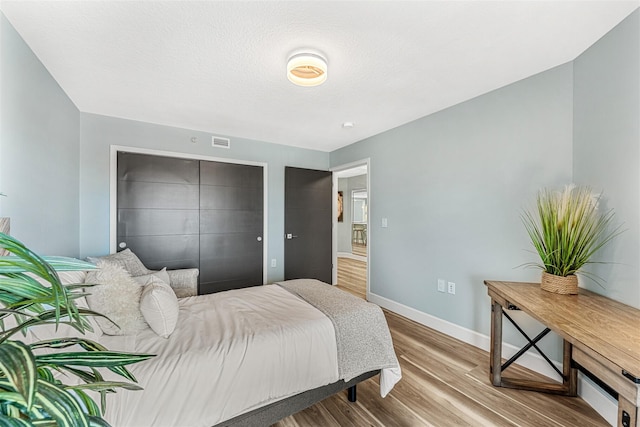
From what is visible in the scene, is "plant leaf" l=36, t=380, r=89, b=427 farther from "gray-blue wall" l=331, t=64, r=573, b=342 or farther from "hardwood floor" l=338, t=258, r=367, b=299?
"hardwood floor" l=338, t=258, r=367, b=299

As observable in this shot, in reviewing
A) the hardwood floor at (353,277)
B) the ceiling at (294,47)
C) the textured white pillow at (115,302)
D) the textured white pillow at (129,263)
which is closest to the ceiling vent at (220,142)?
the ceiling at (294,47)

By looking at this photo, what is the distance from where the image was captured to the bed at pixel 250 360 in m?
1.14

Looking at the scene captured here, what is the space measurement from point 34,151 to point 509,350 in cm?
393

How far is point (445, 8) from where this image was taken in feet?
4.51

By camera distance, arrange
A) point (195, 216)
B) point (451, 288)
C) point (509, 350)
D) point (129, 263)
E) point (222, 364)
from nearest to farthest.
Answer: point (222, 364) → point (509, 350) → point (129, 263) → point (451, 288) → point (195, 216)

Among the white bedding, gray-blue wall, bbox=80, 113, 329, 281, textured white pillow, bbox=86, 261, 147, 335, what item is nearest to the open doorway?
gray-blue wall, bbox=80, 113, 329, 281

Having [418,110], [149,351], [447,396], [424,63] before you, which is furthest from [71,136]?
[447,396]

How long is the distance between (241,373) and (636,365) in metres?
1.58

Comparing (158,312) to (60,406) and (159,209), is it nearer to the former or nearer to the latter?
(60,406)

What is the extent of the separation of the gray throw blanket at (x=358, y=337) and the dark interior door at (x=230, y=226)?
6.86 feet

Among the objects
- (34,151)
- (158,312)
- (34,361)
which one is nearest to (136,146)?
(34,151)

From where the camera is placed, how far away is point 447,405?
1.70m

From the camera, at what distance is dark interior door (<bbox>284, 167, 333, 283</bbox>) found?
160 inches

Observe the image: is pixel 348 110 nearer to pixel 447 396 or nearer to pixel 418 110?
pixel 418 110
